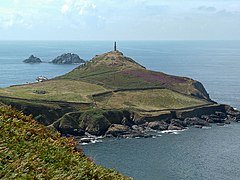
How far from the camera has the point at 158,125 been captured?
121250 mm

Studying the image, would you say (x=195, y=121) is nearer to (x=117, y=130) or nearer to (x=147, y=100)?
(x=147, y=100)

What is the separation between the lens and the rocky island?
118 meters

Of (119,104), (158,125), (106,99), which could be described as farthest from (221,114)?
(106,99)

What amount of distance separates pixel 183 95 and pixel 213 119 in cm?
2700

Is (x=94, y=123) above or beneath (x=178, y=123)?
above

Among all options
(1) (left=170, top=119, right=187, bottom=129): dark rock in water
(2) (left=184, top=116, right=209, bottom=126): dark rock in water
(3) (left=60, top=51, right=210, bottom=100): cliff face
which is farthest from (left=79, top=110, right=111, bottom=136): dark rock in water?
(3) (left=60, top=51, right=210, bottom=100): cliff face

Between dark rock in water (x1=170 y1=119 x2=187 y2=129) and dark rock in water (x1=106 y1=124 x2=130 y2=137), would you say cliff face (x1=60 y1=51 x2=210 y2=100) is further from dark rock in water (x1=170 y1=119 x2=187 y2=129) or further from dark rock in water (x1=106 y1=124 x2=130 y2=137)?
dark rock in water (x1=106 y1=124 x2=130 y2=137)

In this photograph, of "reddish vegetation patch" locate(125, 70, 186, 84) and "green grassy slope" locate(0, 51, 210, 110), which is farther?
"reddish vegetation patch" locate(125, 70, 186, 84)

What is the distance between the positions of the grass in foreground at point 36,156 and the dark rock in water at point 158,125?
101290mm

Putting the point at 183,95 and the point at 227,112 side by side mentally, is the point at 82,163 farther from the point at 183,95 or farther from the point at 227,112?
the point at 183,95

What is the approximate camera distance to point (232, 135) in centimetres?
11119

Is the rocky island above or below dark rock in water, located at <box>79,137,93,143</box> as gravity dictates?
above

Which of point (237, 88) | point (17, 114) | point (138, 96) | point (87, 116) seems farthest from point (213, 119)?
point (17, 114)

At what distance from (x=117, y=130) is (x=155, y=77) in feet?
226
